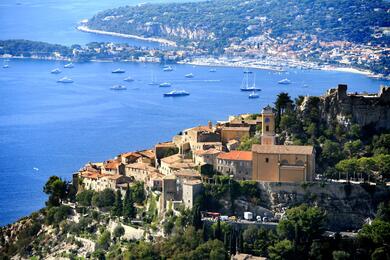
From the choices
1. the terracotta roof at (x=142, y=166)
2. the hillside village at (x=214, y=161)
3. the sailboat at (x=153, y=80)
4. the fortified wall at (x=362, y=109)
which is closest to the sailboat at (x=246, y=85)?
the sailboat at (x=153, y=80)

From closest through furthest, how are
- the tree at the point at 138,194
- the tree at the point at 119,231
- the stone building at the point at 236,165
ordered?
the stone building at the point at 236,165
the tree at the point at 119,231
the tree at the point at 138,194

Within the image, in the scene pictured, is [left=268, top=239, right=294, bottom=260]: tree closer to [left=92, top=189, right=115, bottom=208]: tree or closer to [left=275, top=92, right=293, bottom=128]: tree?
[left=92, top=189, right=115, bottom=208]: tree

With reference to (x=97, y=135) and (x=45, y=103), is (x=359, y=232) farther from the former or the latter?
(x=45, y=103)

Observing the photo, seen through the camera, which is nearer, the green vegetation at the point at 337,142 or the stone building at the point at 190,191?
the stone building at the point at 190,191

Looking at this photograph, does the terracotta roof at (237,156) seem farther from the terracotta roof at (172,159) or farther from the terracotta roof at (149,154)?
the terracotta roof at (149,154)

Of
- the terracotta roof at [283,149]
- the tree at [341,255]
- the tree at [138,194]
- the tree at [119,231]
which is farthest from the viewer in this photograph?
the tree at [138,194]

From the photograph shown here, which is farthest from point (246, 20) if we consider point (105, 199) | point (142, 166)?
point (105, 199)

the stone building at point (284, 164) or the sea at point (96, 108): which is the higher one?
the stone building at point (284, 164)
